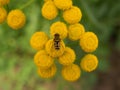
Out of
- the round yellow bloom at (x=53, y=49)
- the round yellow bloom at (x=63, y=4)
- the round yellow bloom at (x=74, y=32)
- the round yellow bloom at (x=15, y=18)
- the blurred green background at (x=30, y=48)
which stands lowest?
the blurred green background at (x=30, y=48)

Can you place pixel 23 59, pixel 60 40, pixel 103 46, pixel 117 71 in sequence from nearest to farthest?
pixel 60 40 → pixel 23 59 → pixel 103 46 → pixel 117 71

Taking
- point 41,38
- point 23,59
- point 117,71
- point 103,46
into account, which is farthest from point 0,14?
point 117,71

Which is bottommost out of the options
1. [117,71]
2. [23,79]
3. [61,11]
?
[117,71]

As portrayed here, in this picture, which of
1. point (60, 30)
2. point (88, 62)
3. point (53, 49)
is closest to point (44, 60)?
point (53, 49)

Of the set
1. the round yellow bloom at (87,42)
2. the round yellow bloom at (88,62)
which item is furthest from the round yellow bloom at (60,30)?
the round yellow bloom at (88,62)

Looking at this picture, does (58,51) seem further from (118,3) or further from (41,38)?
(118,3)

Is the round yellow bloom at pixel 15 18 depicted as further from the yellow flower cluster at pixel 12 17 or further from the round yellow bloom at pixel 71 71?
the round yellow bloom at pixel 71 71

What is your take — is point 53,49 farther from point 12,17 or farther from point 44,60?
point 12,17

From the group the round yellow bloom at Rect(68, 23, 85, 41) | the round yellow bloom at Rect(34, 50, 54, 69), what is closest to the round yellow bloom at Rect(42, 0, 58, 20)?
the round yellow bloom at Rect(68, 23, 85, 41)

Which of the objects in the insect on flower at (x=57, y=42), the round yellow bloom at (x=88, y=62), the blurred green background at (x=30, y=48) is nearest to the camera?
the insect on flower at (x=57, y=42)
